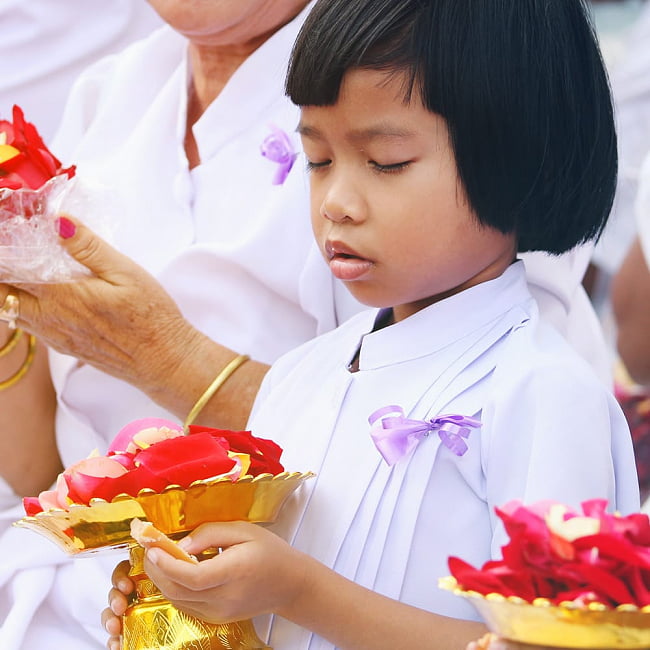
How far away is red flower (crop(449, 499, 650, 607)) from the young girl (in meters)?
0.25

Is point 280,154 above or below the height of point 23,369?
above

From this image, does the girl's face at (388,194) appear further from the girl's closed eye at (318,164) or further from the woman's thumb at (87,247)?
the woman's thumb at (87,247)

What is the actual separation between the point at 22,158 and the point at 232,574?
2.64 feet

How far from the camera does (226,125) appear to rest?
213 cm

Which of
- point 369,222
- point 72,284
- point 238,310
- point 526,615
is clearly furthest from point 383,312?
point 526,615

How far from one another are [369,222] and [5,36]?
6.75 ft

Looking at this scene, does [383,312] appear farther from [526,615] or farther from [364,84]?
[526,615]

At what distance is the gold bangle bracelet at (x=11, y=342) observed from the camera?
215 cm

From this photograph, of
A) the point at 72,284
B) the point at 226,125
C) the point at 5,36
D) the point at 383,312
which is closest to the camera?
the point at 383,312

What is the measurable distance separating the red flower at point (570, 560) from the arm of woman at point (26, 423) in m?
1.23

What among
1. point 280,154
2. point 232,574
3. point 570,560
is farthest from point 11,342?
point 570,560

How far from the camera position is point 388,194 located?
4.73 ft

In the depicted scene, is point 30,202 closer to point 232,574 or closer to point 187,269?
point 187,269

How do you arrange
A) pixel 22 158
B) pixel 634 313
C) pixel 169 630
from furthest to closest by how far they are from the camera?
1. pixel 634 313
2. pixel 22 158
3. pixel 169 630
